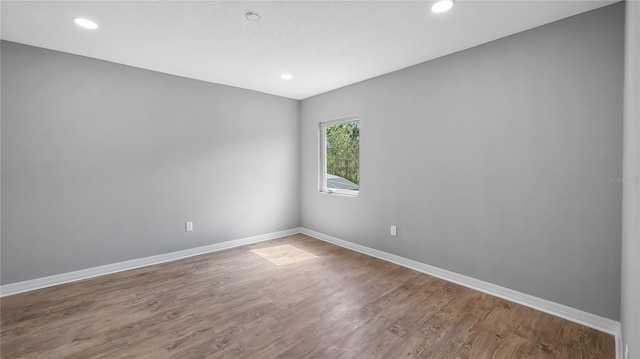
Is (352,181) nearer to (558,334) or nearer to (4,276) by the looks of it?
(558,334)

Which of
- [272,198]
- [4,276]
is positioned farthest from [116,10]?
[272,198]

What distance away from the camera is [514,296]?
8.18 feet

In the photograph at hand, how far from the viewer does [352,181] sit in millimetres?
4250

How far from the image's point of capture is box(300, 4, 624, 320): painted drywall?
2064 millimetres

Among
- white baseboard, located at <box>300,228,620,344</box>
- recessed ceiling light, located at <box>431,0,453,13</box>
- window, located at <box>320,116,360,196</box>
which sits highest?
recessed ceiling light, located at <box>431,0,453,13</box>

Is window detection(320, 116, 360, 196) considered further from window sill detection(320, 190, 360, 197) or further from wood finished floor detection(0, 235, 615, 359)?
wood finished floor detection(0, 235, 615, 359)

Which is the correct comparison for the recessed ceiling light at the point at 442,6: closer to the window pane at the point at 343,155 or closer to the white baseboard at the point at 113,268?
the window pane at the point at 343,155

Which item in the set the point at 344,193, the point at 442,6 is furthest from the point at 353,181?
the point at 442,6

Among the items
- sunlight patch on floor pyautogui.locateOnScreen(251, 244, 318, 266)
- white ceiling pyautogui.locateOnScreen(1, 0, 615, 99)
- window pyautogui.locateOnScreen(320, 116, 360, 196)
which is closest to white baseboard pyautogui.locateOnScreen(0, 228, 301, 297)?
sunlight patch on floor pyautogui.locateOnScreen(251, 244, 318, 266)

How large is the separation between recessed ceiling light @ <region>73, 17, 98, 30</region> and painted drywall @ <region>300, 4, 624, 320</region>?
3.00 meters

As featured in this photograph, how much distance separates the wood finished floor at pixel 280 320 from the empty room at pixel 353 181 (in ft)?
0.07

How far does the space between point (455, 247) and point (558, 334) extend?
104 cm

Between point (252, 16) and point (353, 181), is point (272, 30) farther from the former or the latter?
point (353, 181)

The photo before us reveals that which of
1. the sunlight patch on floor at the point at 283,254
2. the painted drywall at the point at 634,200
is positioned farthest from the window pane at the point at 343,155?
the painted drywall at the point at 634,200
